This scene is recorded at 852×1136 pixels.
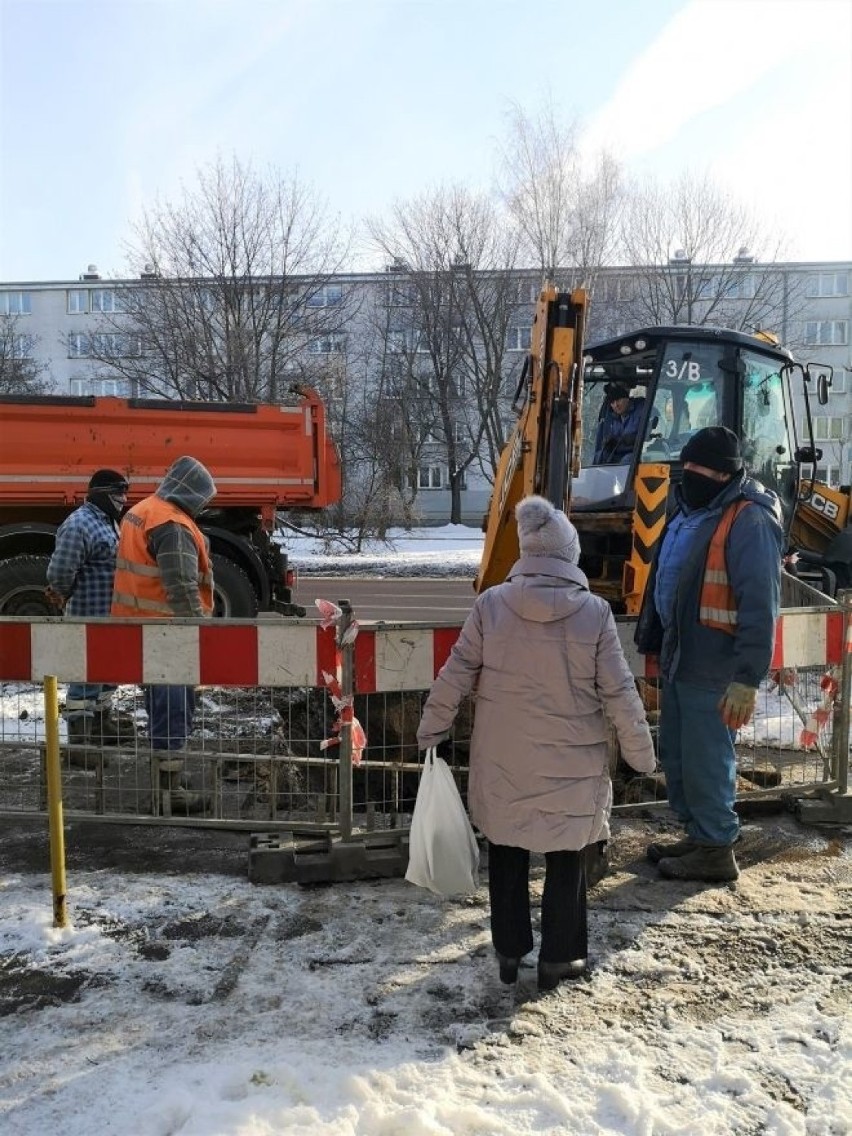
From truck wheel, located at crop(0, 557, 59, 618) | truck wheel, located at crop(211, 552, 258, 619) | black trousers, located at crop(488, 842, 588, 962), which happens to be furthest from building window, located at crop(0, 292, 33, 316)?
black trousers, located at crop(488, 842, 588, 962)

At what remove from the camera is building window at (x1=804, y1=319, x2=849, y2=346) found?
42031mm

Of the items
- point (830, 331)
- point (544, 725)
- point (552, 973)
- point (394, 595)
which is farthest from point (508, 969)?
point (830, 331)

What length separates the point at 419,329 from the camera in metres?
34.6

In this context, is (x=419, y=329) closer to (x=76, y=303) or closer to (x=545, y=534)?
(x=76, y=303)

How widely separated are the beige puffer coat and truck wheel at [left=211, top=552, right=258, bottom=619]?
19.2ft

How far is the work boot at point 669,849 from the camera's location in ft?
13.0

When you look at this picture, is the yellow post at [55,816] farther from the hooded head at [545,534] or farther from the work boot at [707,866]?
the work boot at [707,866]

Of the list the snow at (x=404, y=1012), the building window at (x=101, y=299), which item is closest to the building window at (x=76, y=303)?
the building window at (x=101, y=299)

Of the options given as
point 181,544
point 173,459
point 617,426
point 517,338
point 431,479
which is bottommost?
point 181,544

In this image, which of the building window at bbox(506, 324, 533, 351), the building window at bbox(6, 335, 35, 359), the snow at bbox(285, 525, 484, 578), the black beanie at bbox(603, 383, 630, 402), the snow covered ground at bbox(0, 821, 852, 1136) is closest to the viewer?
the snow covered ground at bbox(0, 821, 852, 1136)

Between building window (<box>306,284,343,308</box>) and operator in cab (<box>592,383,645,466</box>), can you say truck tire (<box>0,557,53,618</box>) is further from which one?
building window (<box>306,284,343,308</box>)

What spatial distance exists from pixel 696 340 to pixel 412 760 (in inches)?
168

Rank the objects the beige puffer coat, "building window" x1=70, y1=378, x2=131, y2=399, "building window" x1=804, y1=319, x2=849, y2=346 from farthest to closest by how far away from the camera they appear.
A: "building window" x1=804, y1=319, x2=849, y2=346 → "building window" x1=70, y1=378, x2=131, y2=399 → the beige puffer coat

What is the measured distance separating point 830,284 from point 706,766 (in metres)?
44.8
